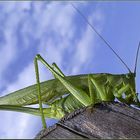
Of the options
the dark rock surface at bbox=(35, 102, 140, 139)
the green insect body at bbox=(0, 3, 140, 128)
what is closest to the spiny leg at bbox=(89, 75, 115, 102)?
the green insect body at bbox=(0, 3, 140, 128)

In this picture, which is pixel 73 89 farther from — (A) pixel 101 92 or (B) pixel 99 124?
(B) pixel 99 124

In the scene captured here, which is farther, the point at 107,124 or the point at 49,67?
the point at 49,67

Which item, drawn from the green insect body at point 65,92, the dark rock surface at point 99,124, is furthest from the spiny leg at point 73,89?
the dark rock surface at point 99,124

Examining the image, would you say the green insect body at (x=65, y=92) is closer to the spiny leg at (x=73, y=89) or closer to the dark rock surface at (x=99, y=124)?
the spiny leg at (x=73, y=89)

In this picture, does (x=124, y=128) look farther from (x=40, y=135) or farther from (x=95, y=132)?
(x=40, y=135)

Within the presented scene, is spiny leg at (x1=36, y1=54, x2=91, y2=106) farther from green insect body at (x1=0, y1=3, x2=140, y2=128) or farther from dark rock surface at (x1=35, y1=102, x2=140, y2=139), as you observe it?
dark rock surface at (x1=35, y1=102, x2=140, y2=139)

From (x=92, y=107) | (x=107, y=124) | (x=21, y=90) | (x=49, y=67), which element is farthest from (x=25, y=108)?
(x=107, y=124)

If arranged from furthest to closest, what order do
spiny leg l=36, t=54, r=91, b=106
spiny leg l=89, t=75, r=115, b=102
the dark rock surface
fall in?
spiny leg l=89, t=75, r=115, b=102
spiny leg l=36, t=54, r=91, b=106
the dark rock surface

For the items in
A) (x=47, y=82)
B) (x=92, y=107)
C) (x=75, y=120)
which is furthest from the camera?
(x=47, y=82)

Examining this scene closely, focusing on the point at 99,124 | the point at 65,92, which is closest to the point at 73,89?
the point at 65,92
